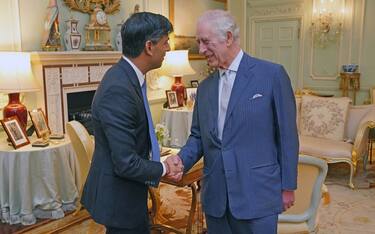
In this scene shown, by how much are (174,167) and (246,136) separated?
391mm

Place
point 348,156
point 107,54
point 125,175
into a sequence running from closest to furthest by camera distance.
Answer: point 125,175 → point 348,156 → point 107,54

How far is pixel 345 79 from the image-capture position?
6133 millimetres

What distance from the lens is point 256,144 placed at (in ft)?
5.18

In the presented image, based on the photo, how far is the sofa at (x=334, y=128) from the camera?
4.20 metres

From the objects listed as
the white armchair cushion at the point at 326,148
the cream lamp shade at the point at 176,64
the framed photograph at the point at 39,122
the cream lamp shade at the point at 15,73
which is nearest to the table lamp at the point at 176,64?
the cream lamp shade at the point at 176,64

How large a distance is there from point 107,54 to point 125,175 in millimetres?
3333

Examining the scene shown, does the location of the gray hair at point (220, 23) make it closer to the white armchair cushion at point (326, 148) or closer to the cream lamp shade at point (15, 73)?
the cream lamp shade at point (15, 73)

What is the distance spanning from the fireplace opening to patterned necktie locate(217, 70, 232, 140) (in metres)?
2.90

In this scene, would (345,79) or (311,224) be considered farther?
(345,79)

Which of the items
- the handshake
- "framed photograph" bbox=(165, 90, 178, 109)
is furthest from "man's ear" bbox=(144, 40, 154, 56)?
"framed photograph" bbox=(165, 90, 178, 109)

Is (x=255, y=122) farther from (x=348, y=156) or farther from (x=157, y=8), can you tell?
(x=157, y=8)

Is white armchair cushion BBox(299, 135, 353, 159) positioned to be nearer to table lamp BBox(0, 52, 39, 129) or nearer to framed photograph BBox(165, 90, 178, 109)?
framed photograph BBox(165, 90, 178, 109)

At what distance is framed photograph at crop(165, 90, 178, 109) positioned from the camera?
17.7 ft

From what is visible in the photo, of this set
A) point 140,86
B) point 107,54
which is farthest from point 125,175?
point 107,54
